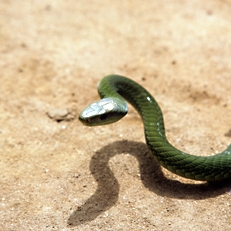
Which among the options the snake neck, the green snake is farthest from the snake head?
the snake neck

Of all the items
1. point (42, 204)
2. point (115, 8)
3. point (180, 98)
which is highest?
point (115, 8)

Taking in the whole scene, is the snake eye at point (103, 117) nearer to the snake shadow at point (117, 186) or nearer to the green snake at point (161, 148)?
the green snake at point (161, 148)

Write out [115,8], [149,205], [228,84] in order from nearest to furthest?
[149,205] → [228,84] → [115,8]

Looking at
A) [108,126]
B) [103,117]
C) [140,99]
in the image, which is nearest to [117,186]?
[103,117]

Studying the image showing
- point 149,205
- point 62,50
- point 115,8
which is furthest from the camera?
point 115,8

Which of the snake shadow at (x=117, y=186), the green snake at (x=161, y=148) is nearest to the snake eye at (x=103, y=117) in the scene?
the green snake at (x=161, y=148)

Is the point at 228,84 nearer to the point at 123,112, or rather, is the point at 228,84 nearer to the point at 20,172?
the point at 123,112

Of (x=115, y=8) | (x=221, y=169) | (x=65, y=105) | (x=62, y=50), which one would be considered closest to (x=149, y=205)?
(x=221, y=169)
